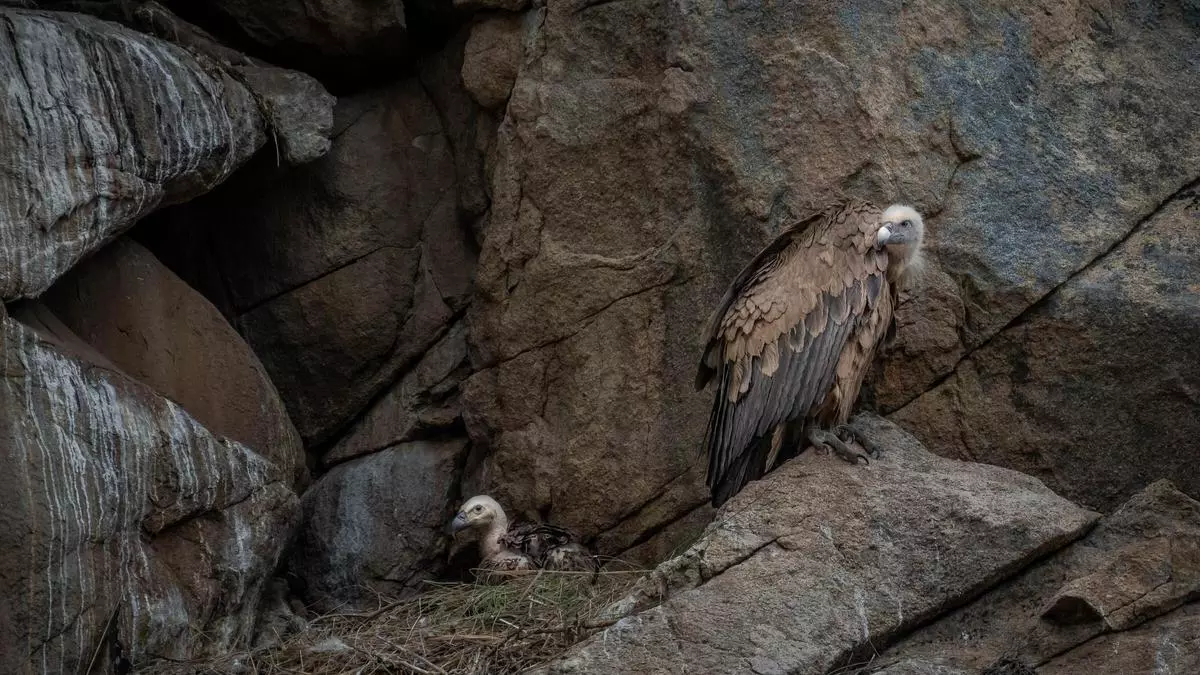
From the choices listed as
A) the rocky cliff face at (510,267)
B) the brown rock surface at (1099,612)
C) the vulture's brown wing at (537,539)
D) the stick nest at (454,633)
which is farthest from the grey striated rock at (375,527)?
the brown rock surface at (1099,612)

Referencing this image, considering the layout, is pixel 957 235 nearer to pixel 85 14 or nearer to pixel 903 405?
pixel 903 405

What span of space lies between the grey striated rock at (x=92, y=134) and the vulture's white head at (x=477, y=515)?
1.94 metres

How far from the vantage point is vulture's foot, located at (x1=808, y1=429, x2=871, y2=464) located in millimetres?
7082

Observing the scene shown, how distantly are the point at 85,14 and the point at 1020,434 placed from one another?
186 inches

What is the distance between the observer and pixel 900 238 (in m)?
7.40

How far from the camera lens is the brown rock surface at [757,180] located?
798 cm

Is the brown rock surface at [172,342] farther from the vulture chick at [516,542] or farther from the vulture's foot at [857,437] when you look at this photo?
the vulture's foot at [857,437]

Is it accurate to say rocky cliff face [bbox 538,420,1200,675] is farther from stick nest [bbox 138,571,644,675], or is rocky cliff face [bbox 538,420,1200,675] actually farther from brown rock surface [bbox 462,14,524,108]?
brown rock surface [bbox 462,14,524,108]

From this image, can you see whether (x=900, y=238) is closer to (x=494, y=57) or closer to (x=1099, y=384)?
(x=1099, y=384)

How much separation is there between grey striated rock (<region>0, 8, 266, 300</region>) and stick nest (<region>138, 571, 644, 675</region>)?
186cm

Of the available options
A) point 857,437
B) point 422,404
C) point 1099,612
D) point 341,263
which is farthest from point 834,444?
point 341,263

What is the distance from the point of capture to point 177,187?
8.42 meters

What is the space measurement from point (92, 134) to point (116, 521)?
170 centimetres

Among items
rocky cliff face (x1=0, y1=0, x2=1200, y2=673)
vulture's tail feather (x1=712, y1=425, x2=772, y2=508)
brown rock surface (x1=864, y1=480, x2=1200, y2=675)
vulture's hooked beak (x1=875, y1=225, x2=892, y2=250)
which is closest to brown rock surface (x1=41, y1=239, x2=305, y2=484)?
rocky cliff face (x1=0, y1=0, x2=1200, y2=673)
